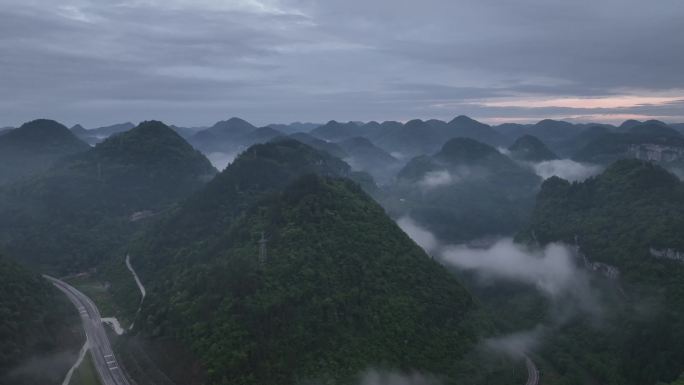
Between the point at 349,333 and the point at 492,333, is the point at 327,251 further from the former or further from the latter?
the point at 492,333

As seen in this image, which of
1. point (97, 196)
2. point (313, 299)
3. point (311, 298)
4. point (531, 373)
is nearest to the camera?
point (313, 299)

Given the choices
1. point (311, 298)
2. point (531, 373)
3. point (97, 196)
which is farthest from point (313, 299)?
point (97, 196)

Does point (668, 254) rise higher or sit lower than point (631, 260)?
higher

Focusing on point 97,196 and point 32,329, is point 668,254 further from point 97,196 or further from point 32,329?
point 97,196

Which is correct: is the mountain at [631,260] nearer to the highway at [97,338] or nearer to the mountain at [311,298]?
the mountain at [311,298]

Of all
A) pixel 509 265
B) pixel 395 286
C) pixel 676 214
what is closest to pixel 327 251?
pixel 395 286
